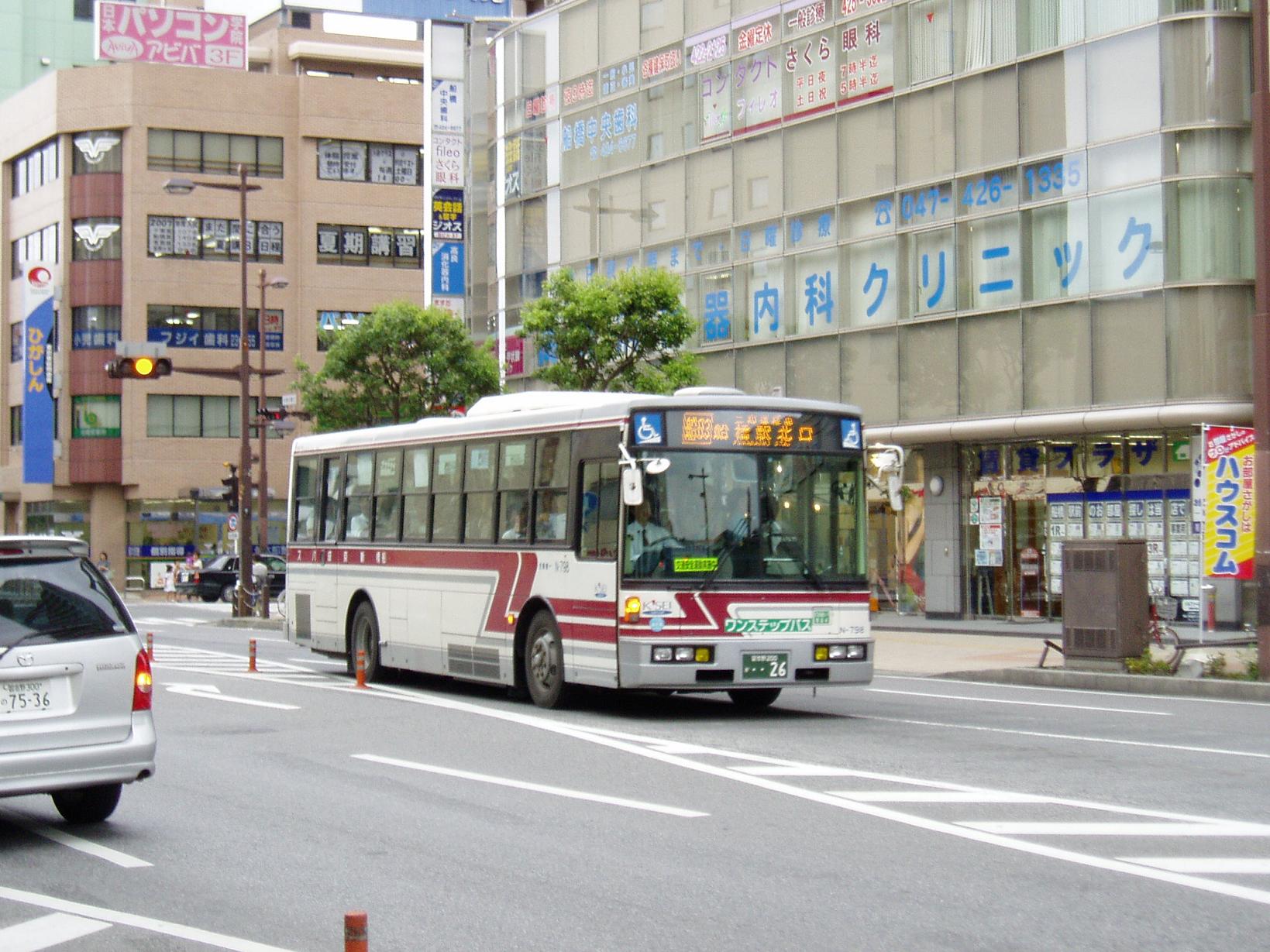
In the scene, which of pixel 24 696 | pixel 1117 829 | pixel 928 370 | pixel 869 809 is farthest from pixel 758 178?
pixel 24 696

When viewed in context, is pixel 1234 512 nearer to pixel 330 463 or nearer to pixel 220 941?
pixel 330 463

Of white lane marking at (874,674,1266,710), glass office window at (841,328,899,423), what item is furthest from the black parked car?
white lane marking at (874,674,1266,710)

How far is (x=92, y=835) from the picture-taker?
32.6 feet

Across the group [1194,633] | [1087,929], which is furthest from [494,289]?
[1087,929]

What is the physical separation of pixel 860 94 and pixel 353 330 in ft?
51.0

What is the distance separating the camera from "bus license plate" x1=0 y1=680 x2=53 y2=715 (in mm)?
9125

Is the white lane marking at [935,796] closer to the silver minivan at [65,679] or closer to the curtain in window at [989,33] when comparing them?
the silver minivan at [65,679]

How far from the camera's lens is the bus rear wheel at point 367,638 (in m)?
20.9

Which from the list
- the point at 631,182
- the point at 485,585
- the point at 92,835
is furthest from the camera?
the point at 631,182

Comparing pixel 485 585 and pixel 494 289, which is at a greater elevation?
pixel 494 289

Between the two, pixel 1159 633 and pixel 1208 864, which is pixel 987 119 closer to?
pixel 1159 633

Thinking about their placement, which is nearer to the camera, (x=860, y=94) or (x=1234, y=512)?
(x=1234, y=512)

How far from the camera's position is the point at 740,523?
15664mm

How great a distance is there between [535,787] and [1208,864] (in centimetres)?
471
